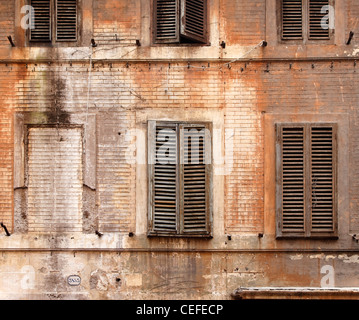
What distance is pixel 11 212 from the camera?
9.80 meters

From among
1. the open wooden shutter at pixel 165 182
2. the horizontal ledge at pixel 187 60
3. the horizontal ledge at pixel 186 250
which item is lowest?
the horizontal ledge at pixel 186 250

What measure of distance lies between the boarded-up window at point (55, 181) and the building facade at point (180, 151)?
0.02m

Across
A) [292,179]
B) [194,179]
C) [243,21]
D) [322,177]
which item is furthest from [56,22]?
[322,177]

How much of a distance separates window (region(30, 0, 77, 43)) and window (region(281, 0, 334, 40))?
12.2 feet

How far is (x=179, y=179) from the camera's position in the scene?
9.72 meters

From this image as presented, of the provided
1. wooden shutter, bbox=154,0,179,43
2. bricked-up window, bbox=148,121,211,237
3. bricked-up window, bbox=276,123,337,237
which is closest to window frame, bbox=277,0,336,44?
bricked-up window, bbox=276,123,337,237

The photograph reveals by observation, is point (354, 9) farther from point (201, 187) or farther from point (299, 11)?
point (201, 187)

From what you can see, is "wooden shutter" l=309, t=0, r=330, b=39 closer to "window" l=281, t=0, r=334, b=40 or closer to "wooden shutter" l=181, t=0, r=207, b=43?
"window" l=281, t=0, r=334, b=40

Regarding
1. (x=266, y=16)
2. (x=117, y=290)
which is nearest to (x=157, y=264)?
(x=117, y=290)

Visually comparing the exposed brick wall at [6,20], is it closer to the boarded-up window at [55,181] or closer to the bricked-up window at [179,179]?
the boarded-up window at [55,181]

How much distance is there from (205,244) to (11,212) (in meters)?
3.39

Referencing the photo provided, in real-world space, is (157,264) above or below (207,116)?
below

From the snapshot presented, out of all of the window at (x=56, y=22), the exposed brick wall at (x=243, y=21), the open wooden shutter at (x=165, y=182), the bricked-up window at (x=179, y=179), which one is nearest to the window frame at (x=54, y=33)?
the window at (x=56, y=22)

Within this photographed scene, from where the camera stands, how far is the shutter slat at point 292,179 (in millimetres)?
9664
